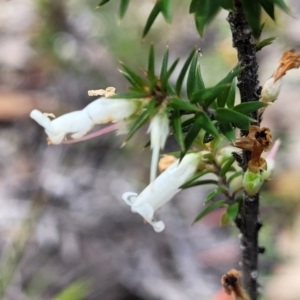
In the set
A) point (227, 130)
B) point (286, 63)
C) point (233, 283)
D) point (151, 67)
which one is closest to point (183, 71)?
point (151, 67)

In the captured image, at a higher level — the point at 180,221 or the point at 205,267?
→ the point at 180,221

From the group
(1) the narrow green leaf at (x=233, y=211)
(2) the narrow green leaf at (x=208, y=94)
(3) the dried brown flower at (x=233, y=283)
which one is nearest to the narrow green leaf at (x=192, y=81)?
(2) the narrow green leaf at (x=208, y=94)

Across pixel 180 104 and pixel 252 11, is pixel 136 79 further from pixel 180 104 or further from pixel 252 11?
pixel 252 11

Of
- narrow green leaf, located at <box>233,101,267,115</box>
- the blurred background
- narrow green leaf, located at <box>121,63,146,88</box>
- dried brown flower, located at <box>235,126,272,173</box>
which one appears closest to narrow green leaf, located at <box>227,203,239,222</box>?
dried brown flower, located at <box>235,126,272,173</box>

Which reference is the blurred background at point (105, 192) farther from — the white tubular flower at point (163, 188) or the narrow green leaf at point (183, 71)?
the narrow green leaf at point (183, 71)

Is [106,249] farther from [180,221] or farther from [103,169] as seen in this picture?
[103,169]

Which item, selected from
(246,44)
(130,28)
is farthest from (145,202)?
(130,28)

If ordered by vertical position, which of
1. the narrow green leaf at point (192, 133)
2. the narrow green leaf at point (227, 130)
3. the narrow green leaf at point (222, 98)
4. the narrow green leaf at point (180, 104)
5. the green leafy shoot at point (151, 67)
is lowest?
the narrow green leaf at point (192, 133)
